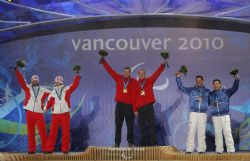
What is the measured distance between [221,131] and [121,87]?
1.92m

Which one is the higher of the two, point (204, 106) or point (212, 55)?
point (212, 55)

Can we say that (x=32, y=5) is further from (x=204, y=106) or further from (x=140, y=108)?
(x=204, y=106)

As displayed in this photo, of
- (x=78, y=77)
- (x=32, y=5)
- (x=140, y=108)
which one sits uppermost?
(x=32, y=5)

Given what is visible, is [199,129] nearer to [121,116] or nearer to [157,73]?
[157,73]

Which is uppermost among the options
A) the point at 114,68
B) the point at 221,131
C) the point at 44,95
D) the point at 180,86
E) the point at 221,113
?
the point at 114,68

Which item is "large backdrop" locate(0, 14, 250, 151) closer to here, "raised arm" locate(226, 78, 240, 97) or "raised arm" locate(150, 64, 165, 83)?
"raised arm" locate(150, 64, 165, 83)

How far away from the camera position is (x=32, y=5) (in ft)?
31.0

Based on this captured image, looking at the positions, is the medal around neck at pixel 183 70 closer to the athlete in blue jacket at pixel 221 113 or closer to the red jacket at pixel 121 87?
the athlete in blue jacket at pixel 221 113

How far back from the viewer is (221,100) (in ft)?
27.2

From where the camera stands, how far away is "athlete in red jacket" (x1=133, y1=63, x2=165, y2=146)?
A: 8.64 m

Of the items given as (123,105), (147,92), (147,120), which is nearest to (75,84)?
(123,105)

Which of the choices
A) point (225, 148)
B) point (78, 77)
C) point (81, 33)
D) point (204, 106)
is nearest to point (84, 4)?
point (81, 33)

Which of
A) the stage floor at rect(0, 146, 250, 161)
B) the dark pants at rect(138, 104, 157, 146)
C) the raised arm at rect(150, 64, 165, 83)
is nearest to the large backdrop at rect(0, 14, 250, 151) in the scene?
the dark pants at rect(138, 104, 157, 146)

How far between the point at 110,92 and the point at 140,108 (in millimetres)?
847
